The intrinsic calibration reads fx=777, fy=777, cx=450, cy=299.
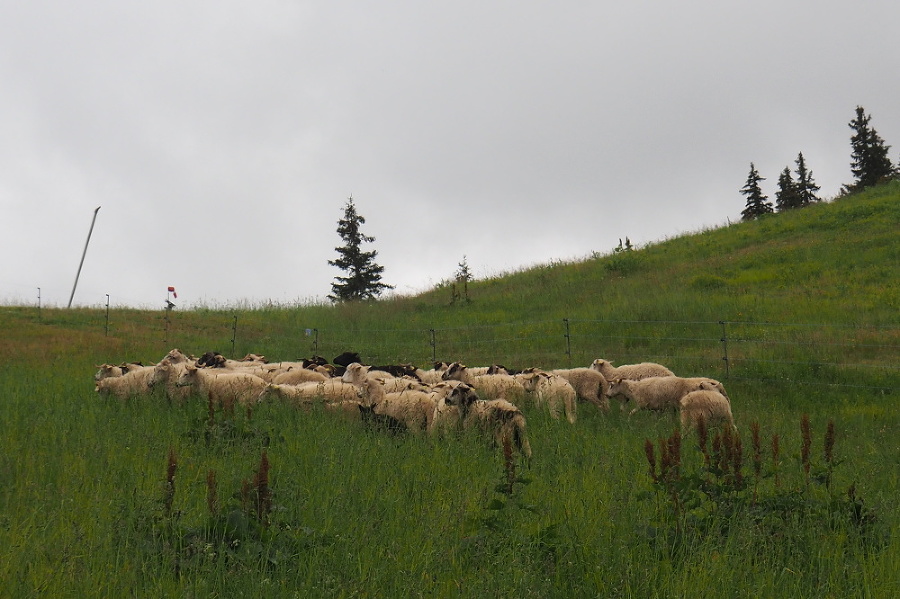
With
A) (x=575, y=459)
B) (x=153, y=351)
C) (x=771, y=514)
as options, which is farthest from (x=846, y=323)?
(x=153, y=351)

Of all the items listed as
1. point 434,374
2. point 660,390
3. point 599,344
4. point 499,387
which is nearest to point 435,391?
point 499,387

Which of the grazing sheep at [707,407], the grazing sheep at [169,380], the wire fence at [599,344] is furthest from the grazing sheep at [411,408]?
the wire fence at [599,344]

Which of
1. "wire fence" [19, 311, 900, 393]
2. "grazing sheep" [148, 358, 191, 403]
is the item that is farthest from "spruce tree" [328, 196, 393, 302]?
"grazing sheep" [148, 358, 191, 403]

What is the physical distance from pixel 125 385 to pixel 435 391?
5.80 meters

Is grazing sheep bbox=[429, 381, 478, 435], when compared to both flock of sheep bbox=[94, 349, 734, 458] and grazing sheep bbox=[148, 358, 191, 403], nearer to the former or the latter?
flock of sheep bbox=[94, 349, 734, 458]

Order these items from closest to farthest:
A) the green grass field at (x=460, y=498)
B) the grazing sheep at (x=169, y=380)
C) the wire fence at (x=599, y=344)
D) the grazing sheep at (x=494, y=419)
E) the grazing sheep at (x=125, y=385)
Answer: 1. the green grass field at (x=460, y=498)
2. the grazing sheep at (x=494, y=419)
3. the grazing sheep at (x=169, y=380)
4. the grazing sheep at (x=125, y=385)
5. the wire fence at (x=599, y=344)

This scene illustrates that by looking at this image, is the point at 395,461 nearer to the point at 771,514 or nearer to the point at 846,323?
the point at 771,514

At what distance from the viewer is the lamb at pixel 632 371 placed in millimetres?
15953

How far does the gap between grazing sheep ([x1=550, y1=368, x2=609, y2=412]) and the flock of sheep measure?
19mm

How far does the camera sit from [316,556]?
5.73 metres

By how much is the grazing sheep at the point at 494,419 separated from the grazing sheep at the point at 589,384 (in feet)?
15.3

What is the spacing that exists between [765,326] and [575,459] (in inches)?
487

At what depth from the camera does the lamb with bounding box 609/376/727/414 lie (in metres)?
13.7

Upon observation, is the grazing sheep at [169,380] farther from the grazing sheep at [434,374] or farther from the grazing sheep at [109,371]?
the grazing sheep at [434,374]
